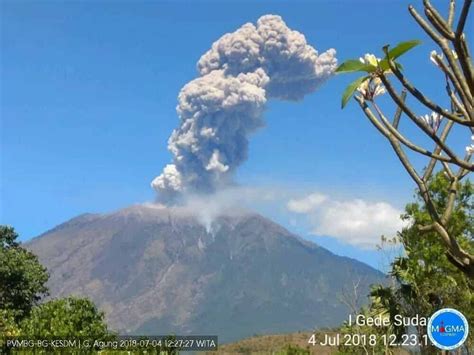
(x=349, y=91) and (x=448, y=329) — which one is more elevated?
(x=349, y=91)

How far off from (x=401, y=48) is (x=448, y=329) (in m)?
5.83

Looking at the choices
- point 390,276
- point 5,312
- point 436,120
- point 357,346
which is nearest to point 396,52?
point 436,120

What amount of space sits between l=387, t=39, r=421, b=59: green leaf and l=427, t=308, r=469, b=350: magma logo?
5578mm

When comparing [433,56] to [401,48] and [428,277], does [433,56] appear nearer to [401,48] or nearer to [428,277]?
[401,48]

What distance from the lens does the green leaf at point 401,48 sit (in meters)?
4.35

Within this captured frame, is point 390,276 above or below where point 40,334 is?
above

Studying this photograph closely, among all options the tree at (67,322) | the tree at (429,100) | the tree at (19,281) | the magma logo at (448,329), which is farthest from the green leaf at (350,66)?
the tree at (19,281)

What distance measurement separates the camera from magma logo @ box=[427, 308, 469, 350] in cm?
896

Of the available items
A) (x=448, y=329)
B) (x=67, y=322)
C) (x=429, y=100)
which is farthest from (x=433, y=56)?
(x=67, y=322)

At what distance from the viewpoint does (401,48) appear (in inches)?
177

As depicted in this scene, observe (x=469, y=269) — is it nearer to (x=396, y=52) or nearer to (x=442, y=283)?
(x=396, y=52)

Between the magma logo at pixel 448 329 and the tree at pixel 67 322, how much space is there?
12.5 metres

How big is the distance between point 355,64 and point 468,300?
2286 cm

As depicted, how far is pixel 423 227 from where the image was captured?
207 inches
